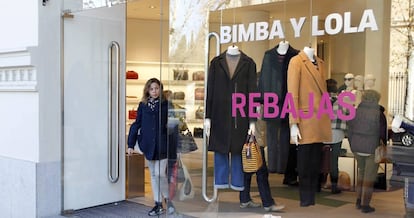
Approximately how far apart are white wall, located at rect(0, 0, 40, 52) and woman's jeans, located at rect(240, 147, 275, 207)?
2947mm

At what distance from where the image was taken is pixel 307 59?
4.87 m

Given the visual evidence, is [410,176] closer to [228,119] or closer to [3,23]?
[228,119]

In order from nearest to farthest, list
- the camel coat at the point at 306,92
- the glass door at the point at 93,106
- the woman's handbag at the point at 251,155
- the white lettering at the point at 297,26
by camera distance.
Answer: the camel coat at the point at 306,92
the white lettering at the point at 297,26
the woman's handbag at the point at 251,155
the glass door at the point at 93,106

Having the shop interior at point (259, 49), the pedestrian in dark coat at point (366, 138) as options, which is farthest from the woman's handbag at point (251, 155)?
the pedestrian in dark coat at point (366, 138)

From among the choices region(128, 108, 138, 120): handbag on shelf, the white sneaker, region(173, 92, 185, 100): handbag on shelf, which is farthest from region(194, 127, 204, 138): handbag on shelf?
region(128, 108, 138, 120): handbag on shelf

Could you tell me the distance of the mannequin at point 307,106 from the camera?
4.71 m

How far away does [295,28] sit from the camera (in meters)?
4.84

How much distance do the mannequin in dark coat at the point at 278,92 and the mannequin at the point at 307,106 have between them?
0.09m

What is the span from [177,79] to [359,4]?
7.46 ft

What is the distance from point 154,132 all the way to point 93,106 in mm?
879

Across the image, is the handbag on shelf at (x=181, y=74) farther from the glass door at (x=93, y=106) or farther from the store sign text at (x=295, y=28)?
the glass door at (x=93, y=106)

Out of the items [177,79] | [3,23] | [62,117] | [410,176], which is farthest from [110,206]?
[410,176]

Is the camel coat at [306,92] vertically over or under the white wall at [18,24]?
under

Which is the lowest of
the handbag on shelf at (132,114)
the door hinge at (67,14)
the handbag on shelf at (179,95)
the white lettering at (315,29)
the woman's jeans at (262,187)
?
the woman's jeans at (262,187)
